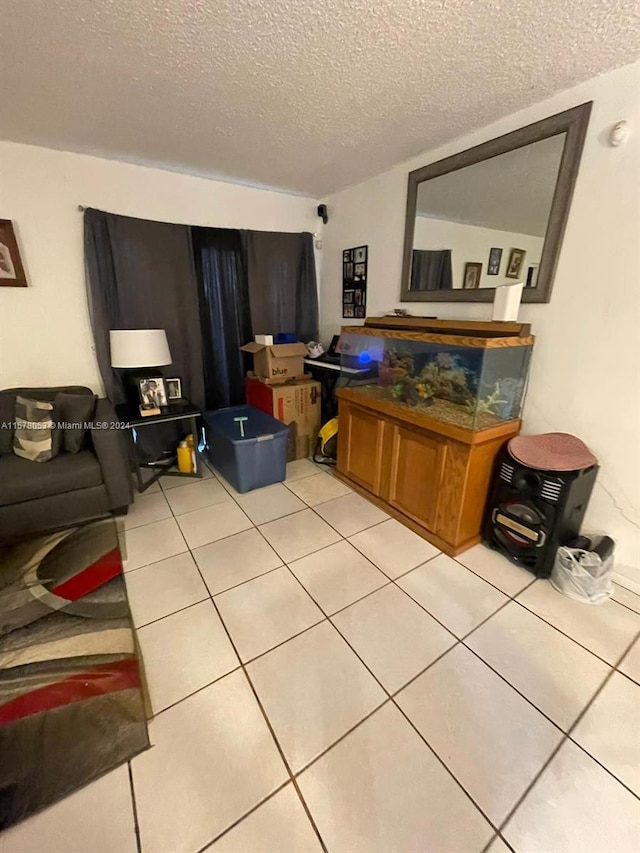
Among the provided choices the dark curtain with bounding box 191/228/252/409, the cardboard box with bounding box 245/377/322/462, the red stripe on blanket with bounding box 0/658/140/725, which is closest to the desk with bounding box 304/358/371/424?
the cardboard box with bounding box 245/377/322/462

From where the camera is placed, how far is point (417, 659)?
1421 mm

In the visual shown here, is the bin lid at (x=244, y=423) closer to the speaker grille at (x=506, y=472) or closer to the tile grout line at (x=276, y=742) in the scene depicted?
the tile grout line at (x=276, y=742)

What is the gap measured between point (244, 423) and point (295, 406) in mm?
483

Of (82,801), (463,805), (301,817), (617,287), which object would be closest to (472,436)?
(617,287)

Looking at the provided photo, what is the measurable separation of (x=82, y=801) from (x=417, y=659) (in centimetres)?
A: 116

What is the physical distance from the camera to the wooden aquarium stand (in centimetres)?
189

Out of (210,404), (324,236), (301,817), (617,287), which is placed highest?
(324,236)

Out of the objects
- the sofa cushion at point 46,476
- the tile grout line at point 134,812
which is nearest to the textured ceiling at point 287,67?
the sofa cushion at point 46,476

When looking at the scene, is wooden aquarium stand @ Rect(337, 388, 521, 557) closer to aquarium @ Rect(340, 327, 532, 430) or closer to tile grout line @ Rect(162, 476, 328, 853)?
aquarium @ Rect(340, 327, 532, 430)

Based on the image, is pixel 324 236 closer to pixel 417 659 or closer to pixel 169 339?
pixel 169 339

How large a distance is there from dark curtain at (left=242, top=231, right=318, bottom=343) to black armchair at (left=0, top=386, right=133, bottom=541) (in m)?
1.58

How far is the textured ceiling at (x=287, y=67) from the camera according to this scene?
1.24 m

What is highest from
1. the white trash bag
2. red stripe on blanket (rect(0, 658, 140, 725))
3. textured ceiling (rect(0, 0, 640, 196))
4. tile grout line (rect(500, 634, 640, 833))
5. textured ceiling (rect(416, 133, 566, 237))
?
textured ceiling (rect(0, 0, 640, 196))

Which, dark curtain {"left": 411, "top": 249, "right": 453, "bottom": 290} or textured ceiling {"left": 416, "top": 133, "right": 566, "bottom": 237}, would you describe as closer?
textured ceiling {"left": 416, "top": 133, "right": 566, "bottom": 237}
